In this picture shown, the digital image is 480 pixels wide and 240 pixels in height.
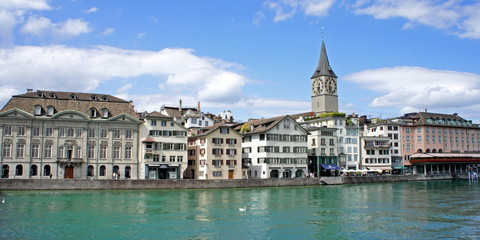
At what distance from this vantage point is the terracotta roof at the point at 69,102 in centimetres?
7269

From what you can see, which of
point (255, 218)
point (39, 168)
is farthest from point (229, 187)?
point (255, 218)

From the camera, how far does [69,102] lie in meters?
76.6

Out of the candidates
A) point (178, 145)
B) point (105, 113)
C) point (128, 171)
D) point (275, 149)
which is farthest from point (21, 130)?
point (275, 149)

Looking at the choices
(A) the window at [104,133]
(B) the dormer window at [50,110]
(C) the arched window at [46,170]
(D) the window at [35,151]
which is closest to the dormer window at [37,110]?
(B) the dormer window at [50,110]

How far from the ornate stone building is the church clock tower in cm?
7723

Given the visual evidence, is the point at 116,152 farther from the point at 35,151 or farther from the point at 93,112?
the point at 35,151

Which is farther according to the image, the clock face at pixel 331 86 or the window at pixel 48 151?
the clock face at pixel 331 86

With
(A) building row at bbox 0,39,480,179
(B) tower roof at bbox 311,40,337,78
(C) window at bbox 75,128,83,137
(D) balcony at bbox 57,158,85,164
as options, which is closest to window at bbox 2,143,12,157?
(A) building row at bbox 0,39,480,179

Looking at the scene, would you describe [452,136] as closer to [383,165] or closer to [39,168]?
[383,165]

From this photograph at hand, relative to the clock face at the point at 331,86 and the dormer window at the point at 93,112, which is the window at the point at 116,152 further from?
the clock face at the point at 331,86

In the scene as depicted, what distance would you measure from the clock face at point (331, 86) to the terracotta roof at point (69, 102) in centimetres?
7780

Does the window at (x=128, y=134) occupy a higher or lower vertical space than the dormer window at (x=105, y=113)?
lower

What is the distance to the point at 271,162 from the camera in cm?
8788

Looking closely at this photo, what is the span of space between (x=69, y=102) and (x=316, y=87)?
291 feet
